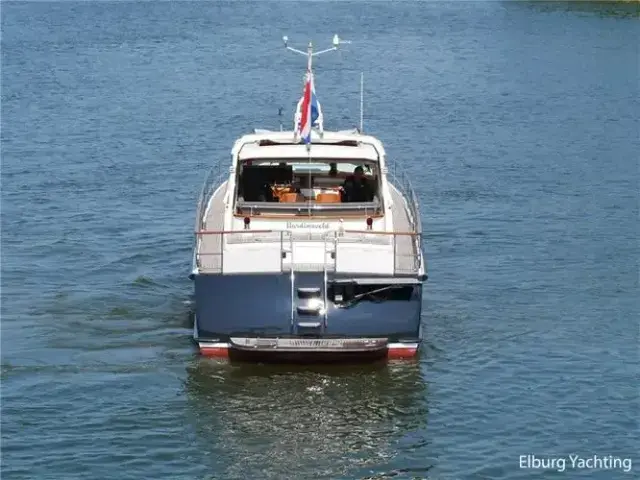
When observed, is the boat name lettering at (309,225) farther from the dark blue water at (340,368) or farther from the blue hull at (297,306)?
the dark blue water at (340,368)

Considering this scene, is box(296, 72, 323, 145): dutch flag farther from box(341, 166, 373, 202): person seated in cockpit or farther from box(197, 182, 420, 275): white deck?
box(197, 182, 420, 275): white deck

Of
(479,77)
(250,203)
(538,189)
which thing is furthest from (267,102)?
(250,203)

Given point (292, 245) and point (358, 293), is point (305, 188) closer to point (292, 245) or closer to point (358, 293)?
point (292, 245)

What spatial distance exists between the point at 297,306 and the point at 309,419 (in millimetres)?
1839

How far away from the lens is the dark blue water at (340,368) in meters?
18.9

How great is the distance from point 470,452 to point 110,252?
11844 millimetres

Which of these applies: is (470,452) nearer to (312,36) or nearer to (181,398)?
(181,398)

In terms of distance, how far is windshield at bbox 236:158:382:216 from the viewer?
22031mm

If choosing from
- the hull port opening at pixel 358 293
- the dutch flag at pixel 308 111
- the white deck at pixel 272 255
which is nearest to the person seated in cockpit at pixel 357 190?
the white deck at pixel 272 255

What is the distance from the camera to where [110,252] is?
92.1ft

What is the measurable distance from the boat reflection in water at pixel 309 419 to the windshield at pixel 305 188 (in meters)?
2.71

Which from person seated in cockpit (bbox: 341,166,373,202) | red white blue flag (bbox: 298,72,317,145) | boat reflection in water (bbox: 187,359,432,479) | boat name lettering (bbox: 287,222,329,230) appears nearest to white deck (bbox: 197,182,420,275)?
boat name lettering (bbox: 287,222,329,230)

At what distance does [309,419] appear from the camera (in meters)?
19.5

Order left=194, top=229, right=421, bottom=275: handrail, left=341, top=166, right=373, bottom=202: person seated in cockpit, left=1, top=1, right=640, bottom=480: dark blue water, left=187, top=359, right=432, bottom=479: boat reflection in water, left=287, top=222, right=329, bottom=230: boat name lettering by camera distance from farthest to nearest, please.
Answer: left=341, top=166, right=373, bottom=202: person seated in cockpit < left=287, top=222, right=329, bottom=230: boat name lettering < left=194, top=229, right=421, bottom=275: handrail < left=1, top=1, right=640, bottom=480: dark blue water < left=187, top=359, right=432, bottom=479: boat reflection in water
